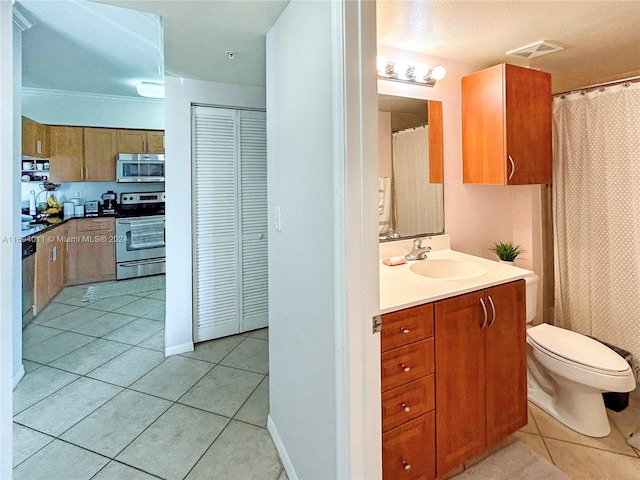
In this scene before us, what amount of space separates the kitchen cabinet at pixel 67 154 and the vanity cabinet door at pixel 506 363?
5148 mm

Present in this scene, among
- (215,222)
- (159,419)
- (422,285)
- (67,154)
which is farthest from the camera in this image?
(67,154)

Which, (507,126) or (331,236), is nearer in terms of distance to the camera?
(331,236)

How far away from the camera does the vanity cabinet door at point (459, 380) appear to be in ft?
4.77

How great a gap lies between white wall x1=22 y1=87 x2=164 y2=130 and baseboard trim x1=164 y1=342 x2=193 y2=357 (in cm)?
361

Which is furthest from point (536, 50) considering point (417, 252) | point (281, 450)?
point (281, 450)

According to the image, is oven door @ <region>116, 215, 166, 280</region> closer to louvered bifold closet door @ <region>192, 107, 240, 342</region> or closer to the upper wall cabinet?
louvered bifold closet door @ <region>192, 107, 240, 342</region>

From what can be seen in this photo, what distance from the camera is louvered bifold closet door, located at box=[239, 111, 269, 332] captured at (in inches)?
121

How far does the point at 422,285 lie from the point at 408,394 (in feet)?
1.52

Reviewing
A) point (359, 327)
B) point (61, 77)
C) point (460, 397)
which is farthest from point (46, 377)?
point (61, 77)

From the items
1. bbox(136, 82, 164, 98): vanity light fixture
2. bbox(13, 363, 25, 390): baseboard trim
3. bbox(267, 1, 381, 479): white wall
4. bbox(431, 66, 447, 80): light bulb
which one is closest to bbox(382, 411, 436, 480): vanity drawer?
bbox(267, 1, 381, 479): white wall

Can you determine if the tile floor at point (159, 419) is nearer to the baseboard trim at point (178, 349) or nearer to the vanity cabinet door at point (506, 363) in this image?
the baseboard trim at point (178, 349)

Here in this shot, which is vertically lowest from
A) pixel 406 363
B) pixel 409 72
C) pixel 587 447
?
pixel 587 447

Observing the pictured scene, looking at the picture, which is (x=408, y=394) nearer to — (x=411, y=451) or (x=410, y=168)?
(x=411, y=451)

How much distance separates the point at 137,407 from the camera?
84.4 inches
